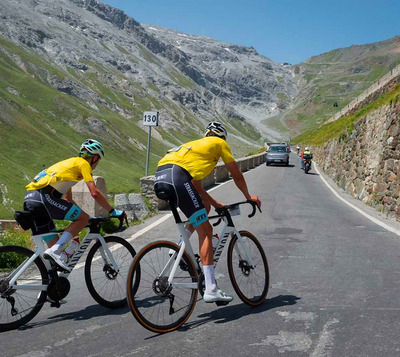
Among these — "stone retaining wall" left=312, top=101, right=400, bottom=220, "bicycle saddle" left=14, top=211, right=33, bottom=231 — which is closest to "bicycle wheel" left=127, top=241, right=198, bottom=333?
"bicycle saddle" left=14, top=211, right=33, bottom=231

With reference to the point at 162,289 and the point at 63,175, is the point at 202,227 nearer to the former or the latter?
the point at 162,289

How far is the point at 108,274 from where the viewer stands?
5.24m

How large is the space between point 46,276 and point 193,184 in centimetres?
180

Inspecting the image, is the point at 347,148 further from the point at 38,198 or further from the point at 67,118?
the point at 67,118

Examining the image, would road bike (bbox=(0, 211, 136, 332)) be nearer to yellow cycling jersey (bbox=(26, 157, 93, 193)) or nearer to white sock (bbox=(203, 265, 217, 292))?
yellow cycling jersey (bbox=(26, 157, 93, 193))

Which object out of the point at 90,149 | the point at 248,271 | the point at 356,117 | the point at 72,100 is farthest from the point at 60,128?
the point at 248,271

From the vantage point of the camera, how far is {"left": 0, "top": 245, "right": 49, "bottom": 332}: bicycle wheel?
4.51 metres

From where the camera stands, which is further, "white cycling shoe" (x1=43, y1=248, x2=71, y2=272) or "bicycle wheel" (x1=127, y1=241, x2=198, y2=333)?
"white cycling shoe" (x1=43, y1=248, x2=71, y2=272)

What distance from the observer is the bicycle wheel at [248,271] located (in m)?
5.05

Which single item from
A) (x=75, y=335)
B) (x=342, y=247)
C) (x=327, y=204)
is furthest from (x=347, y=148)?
(x=75, y=335)

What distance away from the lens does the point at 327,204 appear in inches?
611

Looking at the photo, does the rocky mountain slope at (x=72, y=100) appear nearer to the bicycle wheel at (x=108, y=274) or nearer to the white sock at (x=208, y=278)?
the bicycle wheel at (x=108, y=274)

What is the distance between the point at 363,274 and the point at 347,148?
61.8 ft

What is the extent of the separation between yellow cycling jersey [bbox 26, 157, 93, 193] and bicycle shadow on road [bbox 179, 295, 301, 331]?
1858 millimetres
